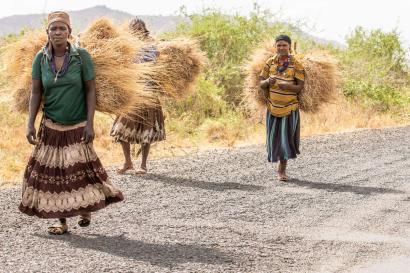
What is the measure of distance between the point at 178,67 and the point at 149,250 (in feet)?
13.6

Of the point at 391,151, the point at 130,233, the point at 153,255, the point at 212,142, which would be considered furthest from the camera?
the point at 212,142

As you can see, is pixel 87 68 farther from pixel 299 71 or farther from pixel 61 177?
pixel 299 71

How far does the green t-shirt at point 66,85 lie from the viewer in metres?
5.80

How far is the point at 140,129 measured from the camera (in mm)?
9094

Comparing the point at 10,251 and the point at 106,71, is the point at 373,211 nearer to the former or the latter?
the point at 106,71

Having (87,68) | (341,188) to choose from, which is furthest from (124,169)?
(87,68)

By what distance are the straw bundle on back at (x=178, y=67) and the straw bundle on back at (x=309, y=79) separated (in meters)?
0.65

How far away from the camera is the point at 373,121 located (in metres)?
15.8

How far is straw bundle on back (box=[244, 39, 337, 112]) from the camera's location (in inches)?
378

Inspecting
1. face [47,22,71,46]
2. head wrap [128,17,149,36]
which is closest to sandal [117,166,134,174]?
head wrap [128,17,149,36]

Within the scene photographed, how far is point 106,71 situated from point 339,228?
7.40ft

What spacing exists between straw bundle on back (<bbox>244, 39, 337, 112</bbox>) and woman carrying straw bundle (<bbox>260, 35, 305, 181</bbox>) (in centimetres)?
66

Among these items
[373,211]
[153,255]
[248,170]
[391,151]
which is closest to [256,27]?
[391,151]

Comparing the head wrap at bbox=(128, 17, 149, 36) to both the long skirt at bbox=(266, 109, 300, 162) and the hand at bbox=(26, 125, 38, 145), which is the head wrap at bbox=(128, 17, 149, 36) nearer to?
the long skirt at bbox=(266, 109, 300, 162)
